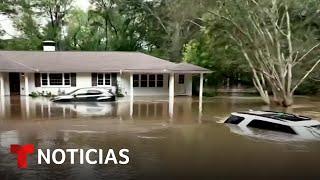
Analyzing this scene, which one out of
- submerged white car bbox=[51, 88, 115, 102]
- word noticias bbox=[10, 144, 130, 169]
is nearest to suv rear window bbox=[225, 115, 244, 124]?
word noticias bbox=[10, 144, 130, 169]

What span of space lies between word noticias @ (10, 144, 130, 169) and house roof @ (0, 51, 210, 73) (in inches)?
677

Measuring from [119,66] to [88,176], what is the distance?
23.1 metres

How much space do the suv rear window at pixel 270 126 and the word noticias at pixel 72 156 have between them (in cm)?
644

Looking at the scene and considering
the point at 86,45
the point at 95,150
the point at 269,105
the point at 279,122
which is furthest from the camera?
the point at 86,45

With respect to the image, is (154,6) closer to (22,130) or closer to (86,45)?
(86,45)

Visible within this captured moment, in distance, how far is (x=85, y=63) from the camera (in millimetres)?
33250

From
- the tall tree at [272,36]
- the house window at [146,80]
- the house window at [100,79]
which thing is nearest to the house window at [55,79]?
the house window at [100,79]

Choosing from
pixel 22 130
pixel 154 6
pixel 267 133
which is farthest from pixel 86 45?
pixel 267 133

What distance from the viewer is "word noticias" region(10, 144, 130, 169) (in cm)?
1138

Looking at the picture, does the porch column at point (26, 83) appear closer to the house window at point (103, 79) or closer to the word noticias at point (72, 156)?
the house window at point (103, 79)

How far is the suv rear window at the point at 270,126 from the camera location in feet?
50.5

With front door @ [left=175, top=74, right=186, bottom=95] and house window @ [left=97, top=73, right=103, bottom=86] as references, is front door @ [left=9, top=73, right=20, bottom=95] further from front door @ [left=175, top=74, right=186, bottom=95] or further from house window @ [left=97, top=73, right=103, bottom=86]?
front door @ [left=175, top=74, right=186, bottom=95]

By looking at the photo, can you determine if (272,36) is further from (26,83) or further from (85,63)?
(26,83)

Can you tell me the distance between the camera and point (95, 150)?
12836 mm
